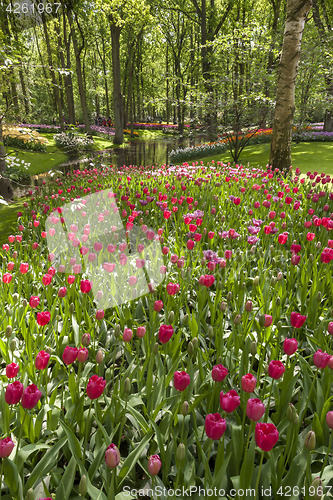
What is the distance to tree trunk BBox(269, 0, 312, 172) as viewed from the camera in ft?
22.5

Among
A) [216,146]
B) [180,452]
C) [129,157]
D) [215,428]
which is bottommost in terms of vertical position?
[129,157]

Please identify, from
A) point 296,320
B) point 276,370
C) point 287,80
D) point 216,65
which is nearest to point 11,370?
point 276,370

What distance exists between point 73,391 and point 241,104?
12.2 metres

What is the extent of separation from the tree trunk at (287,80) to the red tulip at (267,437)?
23.9 ft

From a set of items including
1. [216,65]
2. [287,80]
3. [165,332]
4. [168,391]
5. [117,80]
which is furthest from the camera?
[117,80]

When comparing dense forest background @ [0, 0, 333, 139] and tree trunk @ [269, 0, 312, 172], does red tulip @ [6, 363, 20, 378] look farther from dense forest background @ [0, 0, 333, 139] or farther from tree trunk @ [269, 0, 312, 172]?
tree trunk @ [269, 0, 312, 172]

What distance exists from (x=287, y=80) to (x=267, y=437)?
809 cm

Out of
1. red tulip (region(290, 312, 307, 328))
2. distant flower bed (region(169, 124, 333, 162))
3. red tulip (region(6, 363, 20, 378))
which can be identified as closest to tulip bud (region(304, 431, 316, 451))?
red tulip (region(290, 312, 307, 328))

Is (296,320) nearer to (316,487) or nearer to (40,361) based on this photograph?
(316,487)

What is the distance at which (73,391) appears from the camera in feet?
5.32

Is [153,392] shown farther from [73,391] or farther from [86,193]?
[86,193]

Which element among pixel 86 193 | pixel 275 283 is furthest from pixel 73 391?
pixel 86 193

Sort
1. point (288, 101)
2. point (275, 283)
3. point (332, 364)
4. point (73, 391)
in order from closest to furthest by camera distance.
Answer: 1. point (332, 364)
2. point (73, 391)
3. point (275, 283)
4. point (288, 101)

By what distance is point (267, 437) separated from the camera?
98 cm
